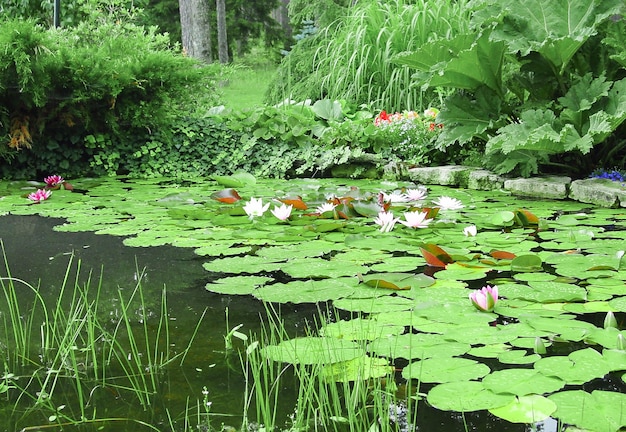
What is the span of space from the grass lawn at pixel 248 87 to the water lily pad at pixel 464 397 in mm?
10160

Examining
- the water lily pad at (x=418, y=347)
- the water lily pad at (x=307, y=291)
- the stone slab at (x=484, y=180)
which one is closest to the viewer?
the water lily pad at (x=418, y=347)

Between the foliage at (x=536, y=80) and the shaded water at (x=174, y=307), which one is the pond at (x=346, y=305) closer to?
the shaded water at (x=174, y=307)

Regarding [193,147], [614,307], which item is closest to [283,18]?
[193,147]

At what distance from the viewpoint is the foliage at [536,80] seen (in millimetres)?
3926

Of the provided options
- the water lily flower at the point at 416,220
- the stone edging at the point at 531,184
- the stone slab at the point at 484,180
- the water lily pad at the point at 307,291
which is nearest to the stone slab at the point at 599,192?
the stone edging at the point at 531,184

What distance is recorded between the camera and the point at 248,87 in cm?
1423

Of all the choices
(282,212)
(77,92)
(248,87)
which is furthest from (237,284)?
(248,87)

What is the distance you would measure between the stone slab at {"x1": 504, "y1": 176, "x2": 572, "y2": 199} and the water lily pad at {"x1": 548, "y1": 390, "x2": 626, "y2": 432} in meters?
3.06

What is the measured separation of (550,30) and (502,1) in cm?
37

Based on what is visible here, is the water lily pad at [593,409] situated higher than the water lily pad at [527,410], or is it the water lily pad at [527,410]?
the water lily pad at [593,409]

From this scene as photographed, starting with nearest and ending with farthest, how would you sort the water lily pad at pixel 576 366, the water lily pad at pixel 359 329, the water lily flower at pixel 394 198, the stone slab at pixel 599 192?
the water lily pad at pixel 576 366, the water lily pad at pixel 359 329, the water lily flower at pixel 394 198, the stone slab at pixel 599 192

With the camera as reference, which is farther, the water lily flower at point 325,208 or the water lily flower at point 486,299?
the water lily flower at point 325,208

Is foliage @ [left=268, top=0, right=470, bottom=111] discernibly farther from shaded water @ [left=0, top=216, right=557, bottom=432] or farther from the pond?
shaded water @ [left=0, top=216, right=557, bottom=432]

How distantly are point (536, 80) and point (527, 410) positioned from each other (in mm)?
3627
